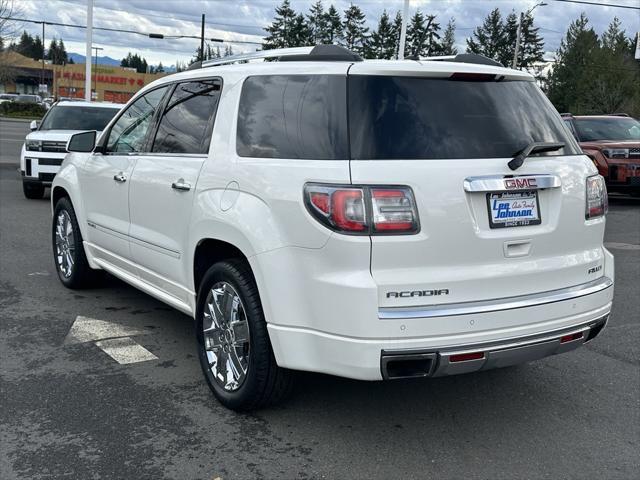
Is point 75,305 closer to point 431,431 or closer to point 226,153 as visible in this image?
point 226,153

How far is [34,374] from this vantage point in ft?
14.3

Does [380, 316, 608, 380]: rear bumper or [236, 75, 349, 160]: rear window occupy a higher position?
[236, 75, 349, 160]: rear window

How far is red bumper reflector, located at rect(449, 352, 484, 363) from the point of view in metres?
3.18

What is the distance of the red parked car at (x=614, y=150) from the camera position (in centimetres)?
1320

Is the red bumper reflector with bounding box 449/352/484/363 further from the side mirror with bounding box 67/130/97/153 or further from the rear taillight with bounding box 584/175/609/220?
the side mirror with bounding box 67/130/97/153

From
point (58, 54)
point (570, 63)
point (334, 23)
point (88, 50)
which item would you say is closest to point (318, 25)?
point (334, 23)

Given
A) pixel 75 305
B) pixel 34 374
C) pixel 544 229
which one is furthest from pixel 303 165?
pixel 75 305

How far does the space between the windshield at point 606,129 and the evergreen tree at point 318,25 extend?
180ft

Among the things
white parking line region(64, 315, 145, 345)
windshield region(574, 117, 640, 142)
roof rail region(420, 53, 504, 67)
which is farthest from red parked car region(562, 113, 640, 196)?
white parking line region(64, 315, 145, 345)

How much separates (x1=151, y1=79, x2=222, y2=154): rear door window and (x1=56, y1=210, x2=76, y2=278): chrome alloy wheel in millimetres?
1986

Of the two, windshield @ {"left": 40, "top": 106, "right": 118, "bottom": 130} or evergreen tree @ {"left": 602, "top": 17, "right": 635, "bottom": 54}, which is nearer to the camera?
windshield @ {"left": 40, "top": 106, "right": 118, "bottom": 130}

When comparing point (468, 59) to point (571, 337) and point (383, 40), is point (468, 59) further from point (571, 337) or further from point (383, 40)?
point (383, 40)

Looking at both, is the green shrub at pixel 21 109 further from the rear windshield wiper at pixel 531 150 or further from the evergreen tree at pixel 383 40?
the rear windshield wiper at pixel 531 150

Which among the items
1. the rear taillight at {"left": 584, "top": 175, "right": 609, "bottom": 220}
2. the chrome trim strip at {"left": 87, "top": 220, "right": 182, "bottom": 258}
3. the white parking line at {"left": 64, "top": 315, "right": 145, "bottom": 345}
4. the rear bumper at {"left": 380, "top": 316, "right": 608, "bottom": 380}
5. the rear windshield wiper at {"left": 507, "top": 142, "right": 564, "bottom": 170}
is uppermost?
the rear windshield wiper at {"left": 507, "top": 142, "right": 564, "bottom": 170}
